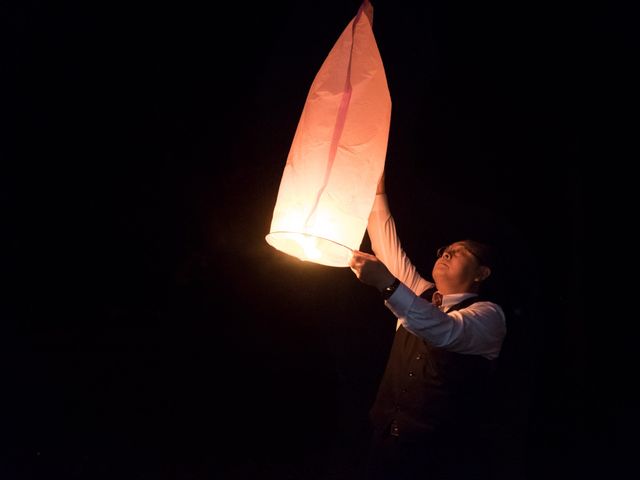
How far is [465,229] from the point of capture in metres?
2.23

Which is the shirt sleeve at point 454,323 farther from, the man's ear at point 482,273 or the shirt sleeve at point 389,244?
the shirt sleeve at point 389,244

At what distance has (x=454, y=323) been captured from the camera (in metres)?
1.36

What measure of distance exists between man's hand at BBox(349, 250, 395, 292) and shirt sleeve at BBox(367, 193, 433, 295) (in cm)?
53

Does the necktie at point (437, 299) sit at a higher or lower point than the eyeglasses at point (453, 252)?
lower

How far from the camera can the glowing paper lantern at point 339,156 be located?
1.14 m

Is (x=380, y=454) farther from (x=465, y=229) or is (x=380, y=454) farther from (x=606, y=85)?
(x=606, y=85)

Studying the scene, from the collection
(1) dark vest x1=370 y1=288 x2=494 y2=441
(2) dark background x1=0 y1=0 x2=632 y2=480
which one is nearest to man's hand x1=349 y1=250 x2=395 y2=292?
(1) dark vest x1=370 y1=288 x2=494 y2=441

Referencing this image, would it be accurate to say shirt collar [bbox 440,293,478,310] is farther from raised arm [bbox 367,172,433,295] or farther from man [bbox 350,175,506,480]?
raised arm [bbox 367,172,433,295]

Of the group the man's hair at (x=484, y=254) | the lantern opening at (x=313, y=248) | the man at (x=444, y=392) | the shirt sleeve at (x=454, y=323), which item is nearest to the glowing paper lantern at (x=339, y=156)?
the lantern opening at (x=313, y=248)

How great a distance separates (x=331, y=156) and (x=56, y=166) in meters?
1.72

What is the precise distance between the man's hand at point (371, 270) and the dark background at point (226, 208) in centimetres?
111

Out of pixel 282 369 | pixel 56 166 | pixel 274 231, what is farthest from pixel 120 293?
pixel 274 231

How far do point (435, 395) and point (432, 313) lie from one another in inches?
16.2

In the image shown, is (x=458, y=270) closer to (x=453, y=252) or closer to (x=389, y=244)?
(x=453, y=252)
